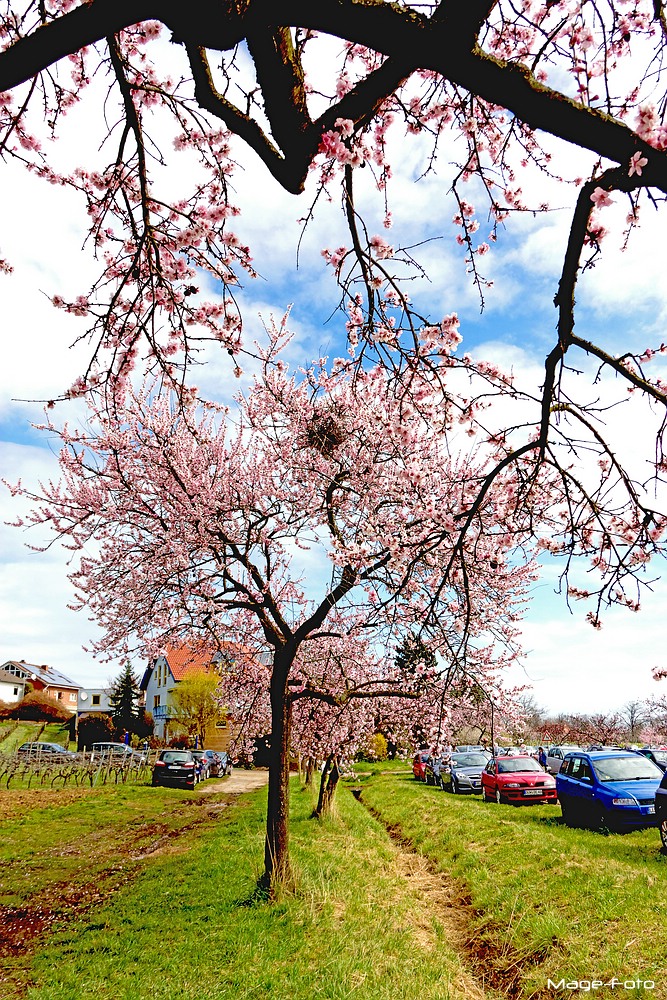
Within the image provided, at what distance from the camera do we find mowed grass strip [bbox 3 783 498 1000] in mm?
5797

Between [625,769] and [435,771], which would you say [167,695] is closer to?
[435,771]

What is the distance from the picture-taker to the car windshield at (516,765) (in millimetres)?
20188

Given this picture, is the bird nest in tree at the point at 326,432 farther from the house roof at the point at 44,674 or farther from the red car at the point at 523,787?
the house roof at the point at 44,674

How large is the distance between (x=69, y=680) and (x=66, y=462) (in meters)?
82.8

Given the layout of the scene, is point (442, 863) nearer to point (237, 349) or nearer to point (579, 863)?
point (579, 863)

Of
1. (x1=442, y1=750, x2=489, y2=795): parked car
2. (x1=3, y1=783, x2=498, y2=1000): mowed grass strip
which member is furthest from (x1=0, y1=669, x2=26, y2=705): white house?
(x1=3, y1=783, x2=498, y2=1000): mowed grass strip

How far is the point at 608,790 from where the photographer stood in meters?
12.7

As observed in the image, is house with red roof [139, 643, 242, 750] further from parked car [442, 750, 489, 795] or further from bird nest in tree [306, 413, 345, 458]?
bird nest in tree [306, 413, 345, 458]

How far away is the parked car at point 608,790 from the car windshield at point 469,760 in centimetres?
1043

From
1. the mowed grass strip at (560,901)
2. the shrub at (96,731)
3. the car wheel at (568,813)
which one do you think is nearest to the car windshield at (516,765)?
the car wheel at (568,813)

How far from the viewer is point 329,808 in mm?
16000

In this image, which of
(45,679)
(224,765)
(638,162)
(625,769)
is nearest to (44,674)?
(45,679)

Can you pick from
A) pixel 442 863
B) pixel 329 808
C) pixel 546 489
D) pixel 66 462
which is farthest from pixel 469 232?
pixel 329 808

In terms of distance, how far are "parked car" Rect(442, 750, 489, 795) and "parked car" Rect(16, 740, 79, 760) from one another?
16109 millimetres
